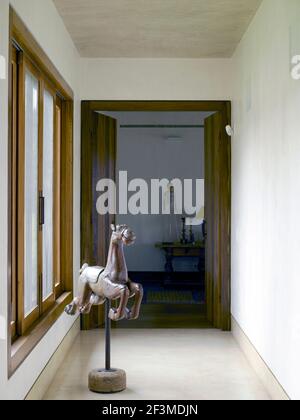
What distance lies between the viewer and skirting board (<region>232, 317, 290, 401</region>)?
4164 mm

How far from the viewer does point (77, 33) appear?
5895 millimetres

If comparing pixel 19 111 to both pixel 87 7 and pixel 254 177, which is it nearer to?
pixel 87 7

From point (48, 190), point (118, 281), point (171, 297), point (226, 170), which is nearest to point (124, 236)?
point (118, 281)

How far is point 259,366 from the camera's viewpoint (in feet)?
16.1

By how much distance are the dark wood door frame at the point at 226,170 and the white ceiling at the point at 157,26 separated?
0.50 m

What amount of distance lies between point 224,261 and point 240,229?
81 cm

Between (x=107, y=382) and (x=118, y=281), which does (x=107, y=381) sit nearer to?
(x=107, y=382)

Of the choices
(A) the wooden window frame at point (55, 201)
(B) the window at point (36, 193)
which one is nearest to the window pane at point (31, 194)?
(B) the window at point (36, 193)

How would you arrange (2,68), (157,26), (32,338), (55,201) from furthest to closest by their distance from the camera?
(55,201)
(157,26)
(32,338)
(2,68)

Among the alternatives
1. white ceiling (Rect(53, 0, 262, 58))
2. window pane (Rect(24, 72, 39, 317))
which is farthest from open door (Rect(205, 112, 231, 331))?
window pane (Rect(24, 72, 39, 317))

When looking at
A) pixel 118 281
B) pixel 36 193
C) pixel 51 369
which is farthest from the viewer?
pixel 51 369

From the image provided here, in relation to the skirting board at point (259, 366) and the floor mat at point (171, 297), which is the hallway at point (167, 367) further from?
the floor mat at point (171, 297)

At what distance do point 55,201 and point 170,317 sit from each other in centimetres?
245

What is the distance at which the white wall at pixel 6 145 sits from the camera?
322 centimetres
